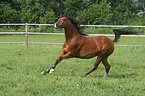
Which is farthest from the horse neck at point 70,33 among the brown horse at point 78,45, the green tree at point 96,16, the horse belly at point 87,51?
the green tree at point 96,16

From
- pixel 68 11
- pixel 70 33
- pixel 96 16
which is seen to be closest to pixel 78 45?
pixel 70 33

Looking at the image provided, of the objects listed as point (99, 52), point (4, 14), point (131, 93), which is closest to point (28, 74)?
point (99, 52)

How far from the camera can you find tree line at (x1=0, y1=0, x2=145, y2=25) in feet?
119

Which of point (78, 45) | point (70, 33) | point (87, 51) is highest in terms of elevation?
point (70, 33)

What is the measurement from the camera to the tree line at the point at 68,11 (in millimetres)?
36281

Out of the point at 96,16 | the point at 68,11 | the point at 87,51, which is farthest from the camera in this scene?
the point at 68,11

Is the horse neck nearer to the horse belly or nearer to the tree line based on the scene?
the horse belly

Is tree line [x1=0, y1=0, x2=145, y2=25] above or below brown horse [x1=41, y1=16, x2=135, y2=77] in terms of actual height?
below

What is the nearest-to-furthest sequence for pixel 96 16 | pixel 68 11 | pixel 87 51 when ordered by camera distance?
1. pixel 87 51
2. pixel 96 16
3. pixel 68 11

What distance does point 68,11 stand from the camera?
4656 cm

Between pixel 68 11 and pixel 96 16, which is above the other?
pixel 96 16

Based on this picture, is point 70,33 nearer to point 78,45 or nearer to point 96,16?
point 78,45

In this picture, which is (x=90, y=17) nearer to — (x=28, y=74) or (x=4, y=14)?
(x=4, y=14)

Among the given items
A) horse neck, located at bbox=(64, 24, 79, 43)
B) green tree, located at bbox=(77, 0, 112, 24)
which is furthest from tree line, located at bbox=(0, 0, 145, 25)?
horse neck, located at bbox=(64, 24, 79, 43)
